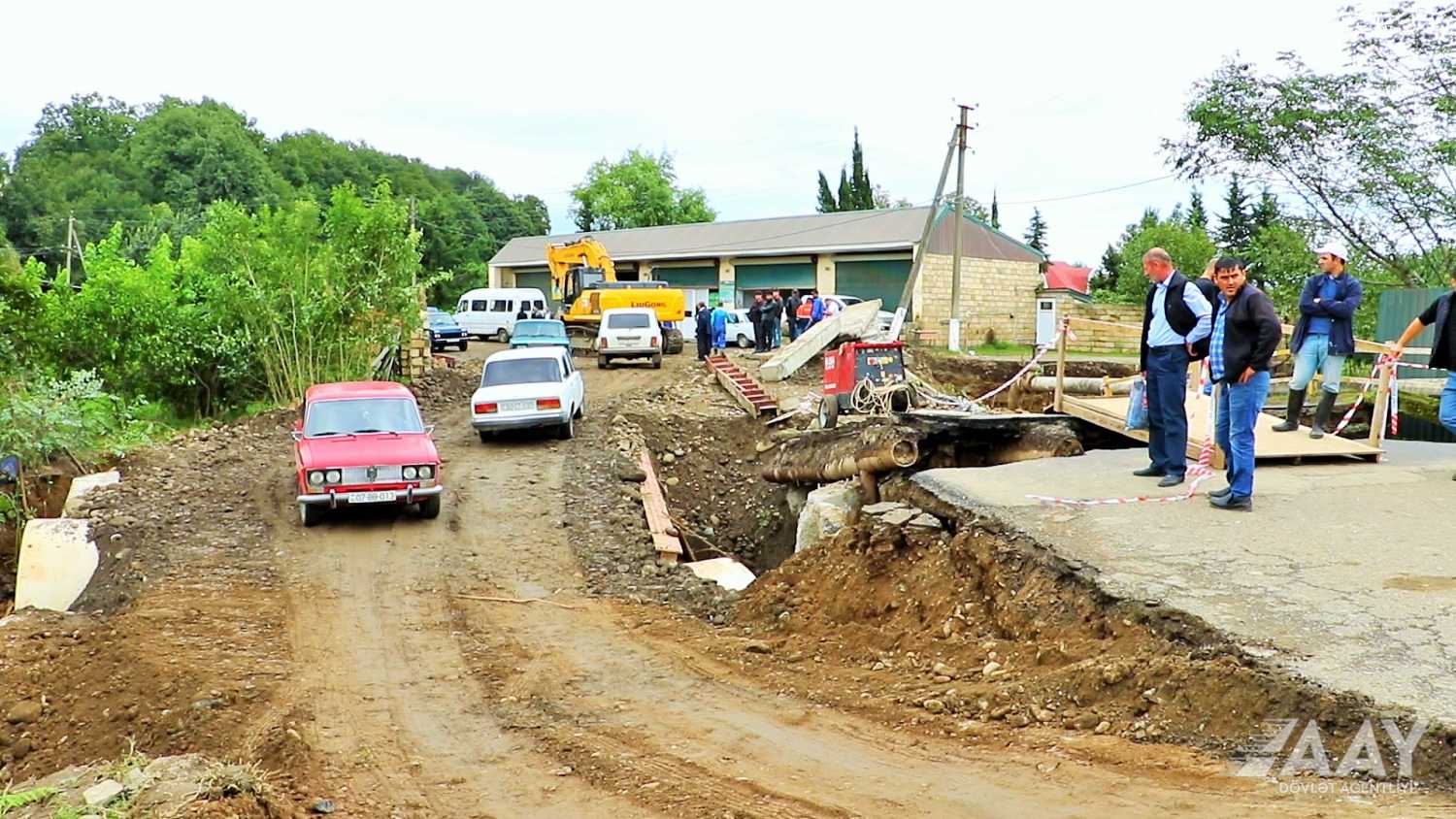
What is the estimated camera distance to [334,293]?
21.4m

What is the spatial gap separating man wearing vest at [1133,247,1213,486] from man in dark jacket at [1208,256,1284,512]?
0.28 metres

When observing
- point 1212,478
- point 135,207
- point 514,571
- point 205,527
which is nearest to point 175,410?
point 205,527

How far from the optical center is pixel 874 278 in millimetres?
39469

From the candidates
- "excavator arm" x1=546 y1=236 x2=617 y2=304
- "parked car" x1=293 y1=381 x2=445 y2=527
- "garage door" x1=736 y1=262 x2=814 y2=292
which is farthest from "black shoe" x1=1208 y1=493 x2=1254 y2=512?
"garage door" x1=736 y1=262 x2=814 y2=292

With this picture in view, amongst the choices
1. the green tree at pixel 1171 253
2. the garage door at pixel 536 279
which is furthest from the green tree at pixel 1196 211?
the garage door at pixel 536 279

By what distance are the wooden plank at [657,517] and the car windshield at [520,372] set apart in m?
2.16

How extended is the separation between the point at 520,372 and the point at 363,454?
6.13m

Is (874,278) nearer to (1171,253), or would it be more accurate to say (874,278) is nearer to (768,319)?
(768,319)

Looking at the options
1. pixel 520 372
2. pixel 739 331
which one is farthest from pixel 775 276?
pixel 520 372

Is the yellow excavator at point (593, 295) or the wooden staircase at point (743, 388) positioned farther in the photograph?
the yellow excavator at point (593, 295)

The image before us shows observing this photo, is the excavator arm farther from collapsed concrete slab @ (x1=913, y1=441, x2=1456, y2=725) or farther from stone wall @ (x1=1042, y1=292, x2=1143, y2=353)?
collapsed concrete slab @ (x1=913, y1=441, x2=1456, y2=725)

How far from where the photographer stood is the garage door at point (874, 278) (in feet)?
127

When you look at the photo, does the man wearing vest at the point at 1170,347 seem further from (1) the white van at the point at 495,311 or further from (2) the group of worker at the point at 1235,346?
(1) the white van at the point at 495,311

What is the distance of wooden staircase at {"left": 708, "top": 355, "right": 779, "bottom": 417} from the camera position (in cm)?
2175
